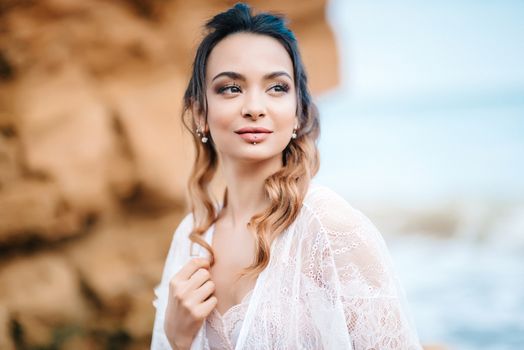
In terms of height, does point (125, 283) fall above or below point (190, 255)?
below

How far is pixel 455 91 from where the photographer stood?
92.4ft

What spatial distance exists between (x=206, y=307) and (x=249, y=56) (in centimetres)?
102

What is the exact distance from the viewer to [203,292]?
215cm

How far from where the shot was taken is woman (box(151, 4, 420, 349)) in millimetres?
1912

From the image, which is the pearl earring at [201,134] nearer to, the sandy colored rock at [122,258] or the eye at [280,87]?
the eye at [280,87]

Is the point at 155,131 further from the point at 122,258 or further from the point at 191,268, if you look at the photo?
the point at 191,268

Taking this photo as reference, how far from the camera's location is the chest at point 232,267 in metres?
2.14

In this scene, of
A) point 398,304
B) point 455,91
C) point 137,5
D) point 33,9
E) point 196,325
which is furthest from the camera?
point 455,91

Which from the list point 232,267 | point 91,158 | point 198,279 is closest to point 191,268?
point 198,279

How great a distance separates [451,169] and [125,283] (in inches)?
589

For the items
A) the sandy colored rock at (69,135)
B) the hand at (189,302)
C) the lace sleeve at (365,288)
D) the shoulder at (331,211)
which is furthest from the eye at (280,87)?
the sandy colored rock at (69,135)

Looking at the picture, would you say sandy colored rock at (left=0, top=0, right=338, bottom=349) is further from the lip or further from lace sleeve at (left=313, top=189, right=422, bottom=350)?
lace sleeve at (left=313, top=189, right=422, bottom=350)

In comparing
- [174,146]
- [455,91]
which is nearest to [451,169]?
[455,91]

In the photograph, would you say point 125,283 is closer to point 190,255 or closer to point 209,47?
point 190,255
